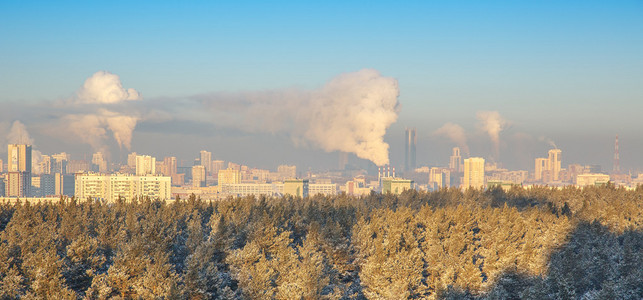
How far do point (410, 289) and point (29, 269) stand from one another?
29886mm

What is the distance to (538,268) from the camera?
66.2 metres

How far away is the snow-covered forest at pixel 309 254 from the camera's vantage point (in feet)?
168

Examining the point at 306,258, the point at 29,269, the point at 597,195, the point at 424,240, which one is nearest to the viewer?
the point at 29,269

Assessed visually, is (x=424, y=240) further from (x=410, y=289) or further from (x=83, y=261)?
(x=83, y=261)

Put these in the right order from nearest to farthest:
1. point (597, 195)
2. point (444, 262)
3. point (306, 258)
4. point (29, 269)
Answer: point (29, 269)
point (306, 258)
point (444, 262)
point (597, 195)

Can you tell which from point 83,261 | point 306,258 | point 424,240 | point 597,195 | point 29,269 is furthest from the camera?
point 597,195

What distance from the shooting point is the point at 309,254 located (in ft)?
196

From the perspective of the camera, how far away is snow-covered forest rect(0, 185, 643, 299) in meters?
51.1

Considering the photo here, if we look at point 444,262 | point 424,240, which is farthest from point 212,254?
point 424,240

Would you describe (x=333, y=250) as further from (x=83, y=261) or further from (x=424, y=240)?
(x=83, y=261)

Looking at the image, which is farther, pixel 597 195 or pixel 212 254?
pixel 597 195

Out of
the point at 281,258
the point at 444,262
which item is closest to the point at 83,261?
the point at 281,258

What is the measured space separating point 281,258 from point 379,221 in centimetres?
2239

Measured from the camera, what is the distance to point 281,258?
57.9m
